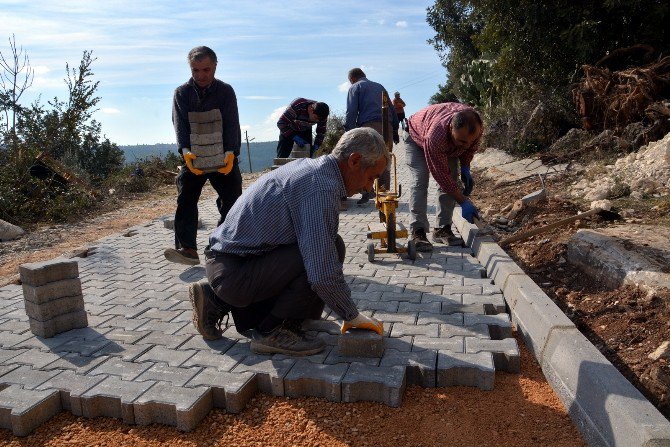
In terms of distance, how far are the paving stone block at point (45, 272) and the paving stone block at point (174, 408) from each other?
4.15 ft

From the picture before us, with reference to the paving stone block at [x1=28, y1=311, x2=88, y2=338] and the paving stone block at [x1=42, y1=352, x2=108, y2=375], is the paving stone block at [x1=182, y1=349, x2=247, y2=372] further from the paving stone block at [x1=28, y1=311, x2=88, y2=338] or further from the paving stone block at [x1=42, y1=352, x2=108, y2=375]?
the paving stone block at [x1=28, y1=311, x2=88, y2=338]

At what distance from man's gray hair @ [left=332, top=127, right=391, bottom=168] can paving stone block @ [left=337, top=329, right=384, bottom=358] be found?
0.98m

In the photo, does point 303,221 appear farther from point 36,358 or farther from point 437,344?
point 36,358

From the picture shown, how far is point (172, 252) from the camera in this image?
4.93 m

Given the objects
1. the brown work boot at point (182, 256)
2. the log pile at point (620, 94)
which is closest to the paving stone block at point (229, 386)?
the brown work boot at point (182, 256)

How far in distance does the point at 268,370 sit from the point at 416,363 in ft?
2.66

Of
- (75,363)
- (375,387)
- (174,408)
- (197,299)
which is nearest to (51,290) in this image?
(75,363)

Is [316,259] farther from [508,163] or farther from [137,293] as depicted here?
[508,163]

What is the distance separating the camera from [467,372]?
9.58 feet

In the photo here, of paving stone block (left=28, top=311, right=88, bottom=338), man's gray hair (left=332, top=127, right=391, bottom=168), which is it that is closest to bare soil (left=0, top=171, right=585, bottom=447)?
paving stone block (left=28, top=311, right=88, bottom=338)

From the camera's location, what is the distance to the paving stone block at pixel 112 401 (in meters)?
2.71

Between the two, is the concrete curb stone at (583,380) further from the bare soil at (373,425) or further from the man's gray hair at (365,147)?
the man's gray hair at (365,147)

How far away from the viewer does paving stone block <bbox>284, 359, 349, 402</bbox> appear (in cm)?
281

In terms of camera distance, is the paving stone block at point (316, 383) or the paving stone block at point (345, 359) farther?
the paving stone block at point (345, 359)
